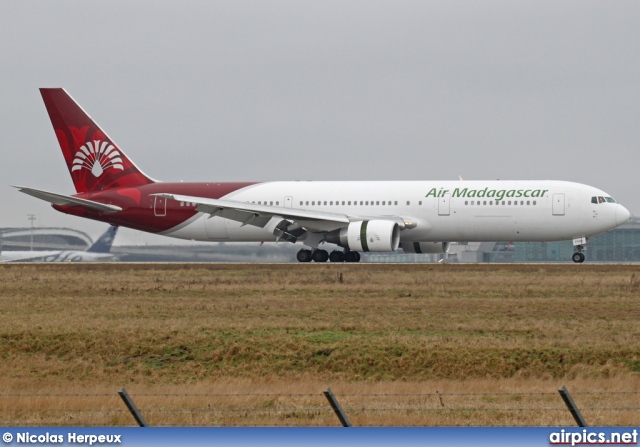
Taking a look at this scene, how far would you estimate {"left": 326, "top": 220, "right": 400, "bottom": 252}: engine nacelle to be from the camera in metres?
48.4

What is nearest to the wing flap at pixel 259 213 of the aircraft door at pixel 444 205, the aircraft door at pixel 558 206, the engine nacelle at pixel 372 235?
the engine nacelle at pixel 372 235

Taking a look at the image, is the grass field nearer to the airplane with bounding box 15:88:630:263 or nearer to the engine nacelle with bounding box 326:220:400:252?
the engine nacelle with bounding box 326:220:400:252

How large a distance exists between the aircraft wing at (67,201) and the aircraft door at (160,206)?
2.01m

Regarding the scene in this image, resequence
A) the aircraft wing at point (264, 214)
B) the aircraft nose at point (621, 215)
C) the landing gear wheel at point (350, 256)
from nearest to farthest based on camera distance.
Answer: the aircraft nose at point (621, 215), the aircraft wing at point (264, 214), the landing gear wheel at point (350, 256)

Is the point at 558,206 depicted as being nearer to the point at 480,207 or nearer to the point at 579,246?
the point at 579,246

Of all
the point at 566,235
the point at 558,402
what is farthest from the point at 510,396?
the point at 566,235

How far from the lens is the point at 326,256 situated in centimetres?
5322

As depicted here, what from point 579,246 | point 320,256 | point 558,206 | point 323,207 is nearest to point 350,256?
point 320,256

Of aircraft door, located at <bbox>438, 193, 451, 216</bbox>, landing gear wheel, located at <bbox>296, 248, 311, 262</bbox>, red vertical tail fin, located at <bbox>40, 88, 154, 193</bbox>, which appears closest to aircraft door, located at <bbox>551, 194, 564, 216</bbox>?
aircraft door, located at <bbox>438, 193, 451, 216</bbox>

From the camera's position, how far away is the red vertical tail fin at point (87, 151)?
186 ft

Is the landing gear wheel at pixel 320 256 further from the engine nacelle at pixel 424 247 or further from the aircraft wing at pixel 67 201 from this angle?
the aircraft wing at pixel 67 201

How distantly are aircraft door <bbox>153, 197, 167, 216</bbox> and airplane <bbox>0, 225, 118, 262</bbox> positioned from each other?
46.2ft

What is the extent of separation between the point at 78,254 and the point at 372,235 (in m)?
32.5

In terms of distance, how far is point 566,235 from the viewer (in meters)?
49.5
